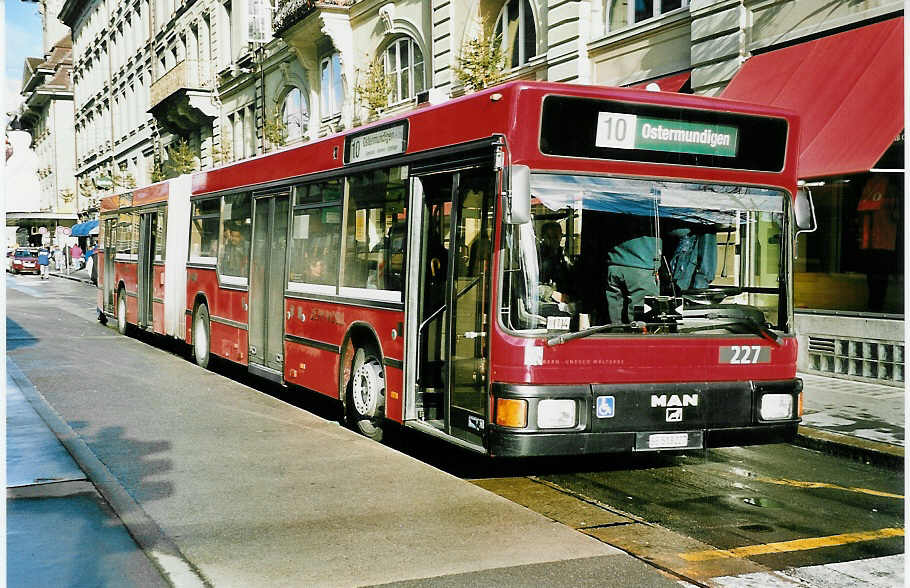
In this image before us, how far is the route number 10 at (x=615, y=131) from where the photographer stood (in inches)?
267

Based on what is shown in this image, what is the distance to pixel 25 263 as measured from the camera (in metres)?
57.3

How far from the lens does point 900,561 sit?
5727mm

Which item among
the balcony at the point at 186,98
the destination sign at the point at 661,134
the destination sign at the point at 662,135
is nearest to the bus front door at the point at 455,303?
the destination sign at the point at 661,134

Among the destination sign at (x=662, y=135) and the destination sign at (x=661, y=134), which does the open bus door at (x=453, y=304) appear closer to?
the destination sign at (x=661, y=134)

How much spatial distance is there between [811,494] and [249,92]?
3249cm

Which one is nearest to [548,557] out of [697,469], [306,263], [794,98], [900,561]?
[900,561]

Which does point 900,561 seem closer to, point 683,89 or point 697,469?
point 697,469

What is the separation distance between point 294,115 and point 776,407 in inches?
1089

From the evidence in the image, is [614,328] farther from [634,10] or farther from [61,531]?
[634,10]

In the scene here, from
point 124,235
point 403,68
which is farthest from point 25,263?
point 124,235

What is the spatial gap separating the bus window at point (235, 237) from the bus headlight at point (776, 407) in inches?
272

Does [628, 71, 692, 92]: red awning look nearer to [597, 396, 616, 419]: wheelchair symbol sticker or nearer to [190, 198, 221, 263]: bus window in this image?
[190, 198, 221, 263]: bus window

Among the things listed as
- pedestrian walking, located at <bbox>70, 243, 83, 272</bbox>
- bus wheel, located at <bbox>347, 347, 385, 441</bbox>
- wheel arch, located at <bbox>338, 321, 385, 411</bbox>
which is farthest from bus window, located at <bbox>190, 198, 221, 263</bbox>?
pedestrian walking, located at <bbox>70, 243, 83, 272</bbox>

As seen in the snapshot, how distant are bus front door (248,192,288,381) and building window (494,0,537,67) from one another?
9.91m
